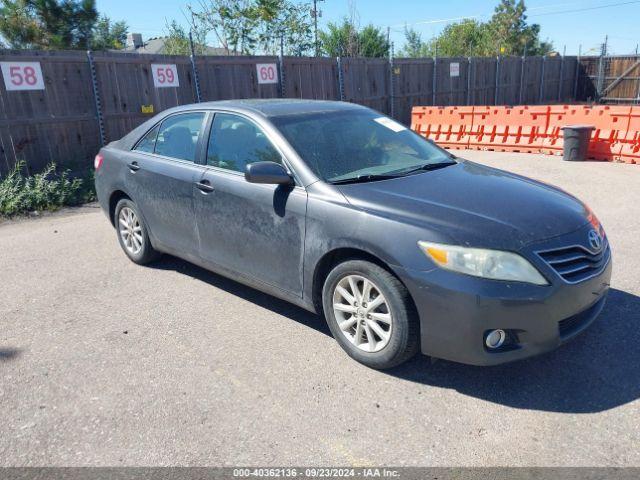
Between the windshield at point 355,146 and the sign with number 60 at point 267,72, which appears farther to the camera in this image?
the sign with number 60 at point 267,72

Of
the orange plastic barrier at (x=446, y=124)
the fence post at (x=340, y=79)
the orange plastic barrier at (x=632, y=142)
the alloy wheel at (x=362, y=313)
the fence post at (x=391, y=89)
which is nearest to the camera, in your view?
the alloy wheel at (x=362, y=313)

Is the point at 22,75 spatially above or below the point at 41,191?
above

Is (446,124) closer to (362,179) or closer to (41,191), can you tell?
(41,191)

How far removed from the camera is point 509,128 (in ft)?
42.7

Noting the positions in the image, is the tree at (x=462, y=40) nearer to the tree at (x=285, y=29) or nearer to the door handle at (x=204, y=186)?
the tree at (x=285, y=29)

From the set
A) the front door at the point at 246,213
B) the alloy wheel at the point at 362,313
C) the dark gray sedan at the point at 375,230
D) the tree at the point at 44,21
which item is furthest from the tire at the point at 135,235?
the tree at the point at 44,21

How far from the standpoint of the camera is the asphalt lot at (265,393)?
2.69 m

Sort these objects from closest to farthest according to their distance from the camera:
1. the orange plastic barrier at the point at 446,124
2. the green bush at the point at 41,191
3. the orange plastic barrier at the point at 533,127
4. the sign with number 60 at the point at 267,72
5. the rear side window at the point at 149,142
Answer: the rear side window at the point at 149,142 → the green bush at the point at 41,191 → the orange plastic barrier at the point at 533,127 → the sign with number 60 at the point at 267,72 → the orange plastic barrier at the point at 446,124

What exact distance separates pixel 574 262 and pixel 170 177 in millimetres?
3265

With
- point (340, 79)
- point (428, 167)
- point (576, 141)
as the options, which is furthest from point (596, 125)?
point (428, 167)

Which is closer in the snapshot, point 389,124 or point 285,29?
point 389,124

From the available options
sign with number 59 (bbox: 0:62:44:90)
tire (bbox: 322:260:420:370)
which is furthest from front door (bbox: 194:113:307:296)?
sign with number 59 (bbox: 0:62:44:90)

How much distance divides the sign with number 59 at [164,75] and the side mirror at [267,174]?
28.3 ft

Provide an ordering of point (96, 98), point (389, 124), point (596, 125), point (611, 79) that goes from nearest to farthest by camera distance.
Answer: point (389, 124) → point (96, 98) → point (596, 125) → point (611, 79)
